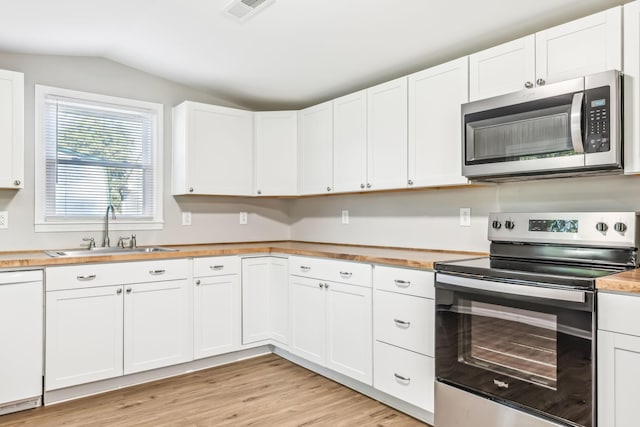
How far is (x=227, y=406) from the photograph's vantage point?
8.89 feet

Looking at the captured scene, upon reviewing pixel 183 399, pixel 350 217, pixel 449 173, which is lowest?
pixel 183 399

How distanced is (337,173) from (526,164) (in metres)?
1.59

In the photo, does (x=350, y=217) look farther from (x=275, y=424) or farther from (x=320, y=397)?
(x=275, y=424)

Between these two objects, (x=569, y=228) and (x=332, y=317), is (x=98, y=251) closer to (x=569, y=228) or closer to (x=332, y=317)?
(x=332, y=317)

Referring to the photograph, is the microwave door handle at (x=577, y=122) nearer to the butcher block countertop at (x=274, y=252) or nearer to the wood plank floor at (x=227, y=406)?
the butcher block countertop at (x=274, y=252)

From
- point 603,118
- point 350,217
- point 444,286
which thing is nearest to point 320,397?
point 444,286

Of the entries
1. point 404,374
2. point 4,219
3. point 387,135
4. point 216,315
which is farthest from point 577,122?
point 4,219

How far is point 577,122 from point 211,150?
8.92 feet

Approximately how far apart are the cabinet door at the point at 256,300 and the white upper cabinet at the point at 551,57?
6.74 feet

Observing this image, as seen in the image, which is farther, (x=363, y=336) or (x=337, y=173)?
(x=337, y=173)

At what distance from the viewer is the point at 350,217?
3822 millimetres

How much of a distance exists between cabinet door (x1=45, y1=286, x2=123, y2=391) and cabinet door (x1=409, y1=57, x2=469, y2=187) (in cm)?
216

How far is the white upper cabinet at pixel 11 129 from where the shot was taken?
2.85m

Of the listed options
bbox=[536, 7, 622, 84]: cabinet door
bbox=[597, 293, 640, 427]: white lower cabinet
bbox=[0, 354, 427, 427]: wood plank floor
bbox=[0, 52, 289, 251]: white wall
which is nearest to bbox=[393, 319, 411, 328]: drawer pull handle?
bbox=[0, 354, 427, 427]: wood plank floor
